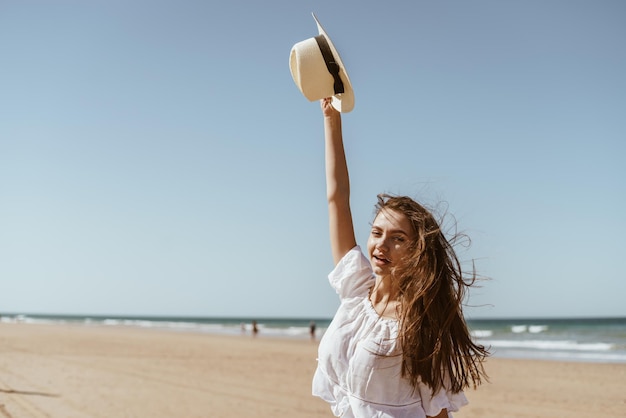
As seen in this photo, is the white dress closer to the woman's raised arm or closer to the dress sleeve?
the dress sleeve

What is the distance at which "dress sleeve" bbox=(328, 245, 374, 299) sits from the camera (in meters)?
2.56

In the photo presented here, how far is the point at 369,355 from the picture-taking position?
7.22ft

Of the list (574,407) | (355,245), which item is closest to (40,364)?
(574,407)

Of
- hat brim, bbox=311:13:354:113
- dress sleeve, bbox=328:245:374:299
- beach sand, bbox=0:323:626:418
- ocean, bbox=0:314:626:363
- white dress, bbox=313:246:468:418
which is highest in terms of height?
hat brim, bbox=311:13:354:113

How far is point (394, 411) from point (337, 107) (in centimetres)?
134

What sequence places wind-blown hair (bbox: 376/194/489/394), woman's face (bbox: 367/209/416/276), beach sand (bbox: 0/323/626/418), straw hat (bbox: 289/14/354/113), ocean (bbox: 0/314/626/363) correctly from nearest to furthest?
wind-blown hair (bbox: 376/194/489/394)
woman's face (bbox: 367/209/416/276)
straw hat (bbox: 289/14/354/113)
beach sand (bbox: 0/323/626/418)
ocean (bbox: 0/314/626/363)

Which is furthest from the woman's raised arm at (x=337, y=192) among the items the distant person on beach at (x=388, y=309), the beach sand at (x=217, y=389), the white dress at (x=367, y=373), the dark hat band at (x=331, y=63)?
the beach sand at (x=217, y=389)

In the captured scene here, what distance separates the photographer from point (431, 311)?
2.26 m

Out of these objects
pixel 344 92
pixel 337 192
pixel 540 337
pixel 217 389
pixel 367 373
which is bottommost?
pixel 540 337

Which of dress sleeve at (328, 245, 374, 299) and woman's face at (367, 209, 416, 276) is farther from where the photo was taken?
dress sleeve at (328, 245, 374, 299)

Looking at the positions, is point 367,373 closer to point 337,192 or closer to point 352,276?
point 352,276

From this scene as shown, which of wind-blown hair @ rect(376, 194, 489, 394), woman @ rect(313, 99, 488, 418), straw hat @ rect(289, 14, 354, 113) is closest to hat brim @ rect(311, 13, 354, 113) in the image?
straw hat @ rect(289, 14, 354, 113)

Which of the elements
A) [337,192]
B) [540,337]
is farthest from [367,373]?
[540,337]

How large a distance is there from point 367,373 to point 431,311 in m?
0.34
